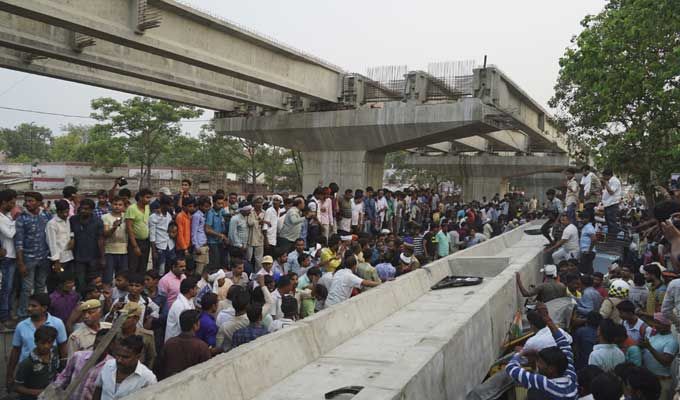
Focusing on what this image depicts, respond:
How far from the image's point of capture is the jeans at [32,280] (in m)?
7.11

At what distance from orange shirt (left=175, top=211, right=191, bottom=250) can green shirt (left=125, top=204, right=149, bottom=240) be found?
0.60 metres

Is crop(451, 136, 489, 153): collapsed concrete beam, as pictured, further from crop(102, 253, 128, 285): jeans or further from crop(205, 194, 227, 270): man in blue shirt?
crop(102, 253, 128, 285): jeans

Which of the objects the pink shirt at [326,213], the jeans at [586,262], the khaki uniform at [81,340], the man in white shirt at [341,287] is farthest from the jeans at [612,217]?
the khaki uniform at [81,340]

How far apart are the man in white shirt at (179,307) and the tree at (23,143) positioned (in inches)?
3000

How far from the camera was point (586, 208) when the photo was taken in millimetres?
11961

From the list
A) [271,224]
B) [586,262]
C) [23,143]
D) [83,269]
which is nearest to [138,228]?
[83,269]

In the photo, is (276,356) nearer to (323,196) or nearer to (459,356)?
(459,356)

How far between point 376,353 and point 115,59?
11.7 meters

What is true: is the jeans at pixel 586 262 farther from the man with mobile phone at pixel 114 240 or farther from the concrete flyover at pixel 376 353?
the man with mobile phone at pixel 114 240

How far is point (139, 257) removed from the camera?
28.7 feet

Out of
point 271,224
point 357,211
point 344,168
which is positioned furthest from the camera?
point 344,168

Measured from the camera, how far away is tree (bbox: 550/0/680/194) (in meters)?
14.4

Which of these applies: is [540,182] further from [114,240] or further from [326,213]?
[114,240]

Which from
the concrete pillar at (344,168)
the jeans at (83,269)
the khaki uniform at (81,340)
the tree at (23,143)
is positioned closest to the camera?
the khaki uniform at (81,340)
